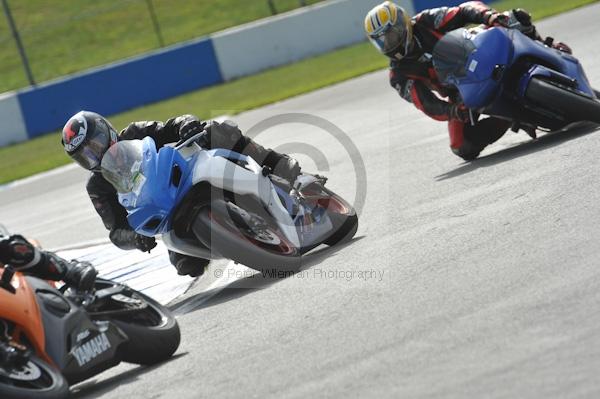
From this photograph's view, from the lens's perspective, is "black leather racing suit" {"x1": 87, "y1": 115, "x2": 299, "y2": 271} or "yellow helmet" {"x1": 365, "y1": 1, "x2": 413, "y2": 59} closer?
"black leather racing suit" {"x1": 87, "y1": 115, "x2": 299, "y2": 271}

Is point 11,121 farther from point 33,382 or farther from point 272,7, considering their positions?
point 33,382

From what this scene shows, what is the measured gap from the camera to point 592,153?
26.9ft

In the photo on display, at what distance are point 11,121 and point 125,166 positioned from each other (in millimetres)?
14863

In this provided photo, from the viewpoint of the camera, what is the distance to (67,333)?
557 centimetres

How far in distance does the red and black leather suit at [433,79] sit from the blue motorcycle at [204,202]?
2.67 m

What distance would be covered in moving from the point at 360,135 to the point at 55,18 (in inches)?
516

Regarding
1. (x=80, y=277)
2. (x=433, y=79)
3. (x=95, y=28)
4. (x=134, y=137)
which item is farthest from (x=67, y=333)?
(x=95, y=28)

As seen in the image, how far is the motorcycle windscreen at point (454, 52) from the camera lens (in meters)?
9.39

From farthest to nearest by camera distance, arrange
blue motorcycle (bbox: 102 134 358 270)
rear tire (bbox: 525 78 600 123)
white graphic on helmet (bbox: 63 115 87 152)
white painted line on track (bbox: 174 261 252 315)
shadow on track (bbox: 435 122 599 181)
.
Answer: shadow on track (bbox: 435 122 599 181) < rear tire (bbox: 525 78 600 123) < white painted line on track (bbox: 174 261 252 315) < white graphic on helmet (bbox: 63 115 87 152) < blue motorcycle (bbox: 102 134 358 270)

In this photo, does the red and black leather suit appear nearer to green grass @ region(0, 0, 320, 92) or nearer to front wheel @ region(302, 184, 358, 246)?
front wheel @ region(302, 184, 358, 246)

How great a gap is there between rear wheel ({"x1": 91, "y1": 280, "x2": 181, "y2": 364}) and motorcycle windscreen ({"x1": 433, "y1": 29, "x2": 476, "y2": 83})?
4.16m

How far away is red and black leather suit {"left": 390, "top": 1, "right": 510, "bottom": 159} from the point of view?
32.8 ft

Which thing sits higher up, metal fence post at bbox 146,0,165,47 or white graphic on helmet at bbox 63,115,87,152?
white graphic on helmet at bbox 63,115,87,152

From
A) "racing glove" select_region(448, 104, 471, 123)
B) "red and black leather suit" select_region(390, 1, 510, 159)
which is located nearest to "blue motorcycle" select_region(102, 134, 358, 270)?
"racing glove" select_region(448, 104, 471, 123)
